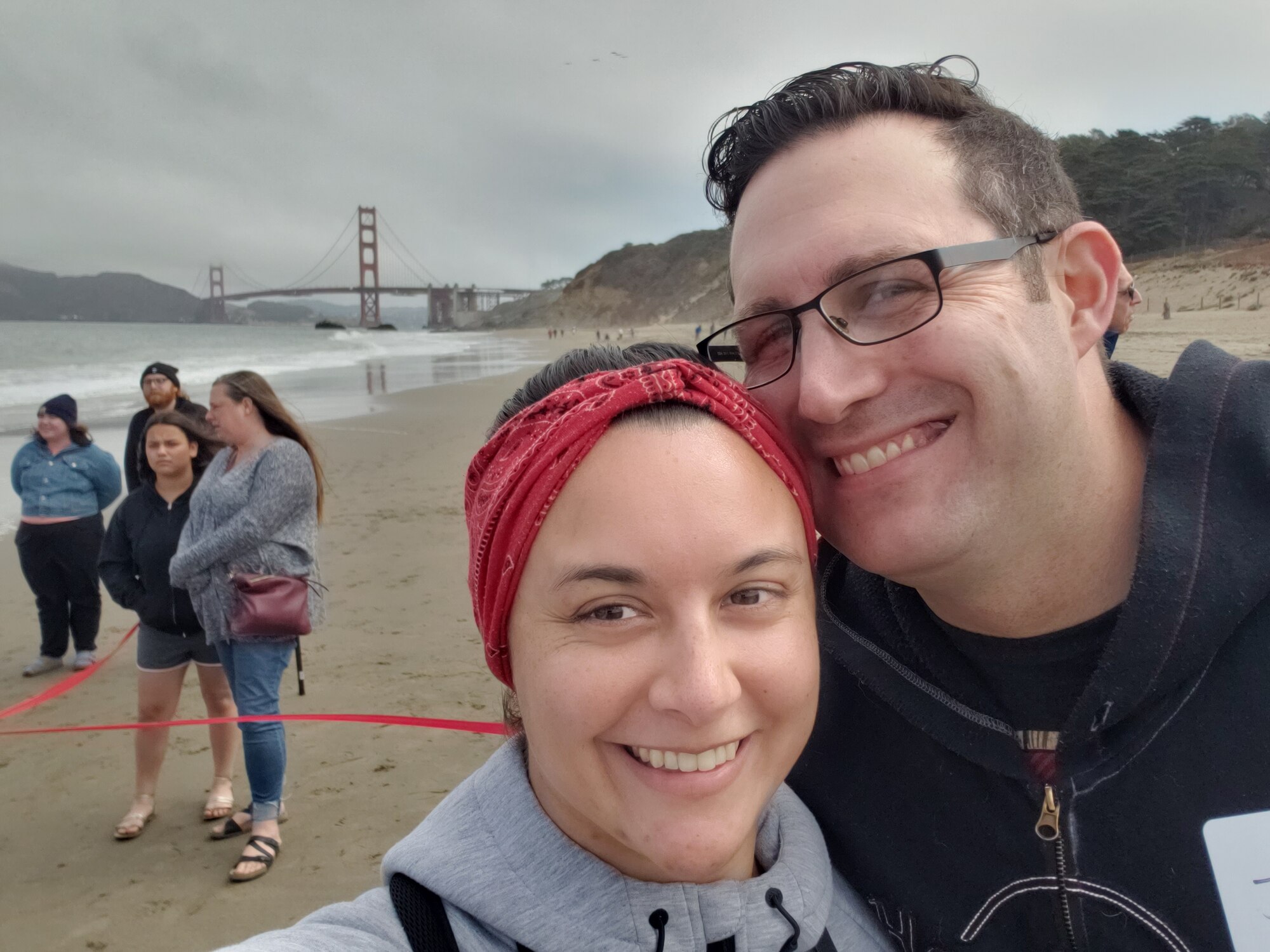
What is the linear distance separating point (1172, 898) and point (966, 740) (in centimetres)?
35

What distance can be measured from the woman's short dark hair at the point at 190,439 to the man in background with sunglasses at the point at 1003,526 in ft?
11.9

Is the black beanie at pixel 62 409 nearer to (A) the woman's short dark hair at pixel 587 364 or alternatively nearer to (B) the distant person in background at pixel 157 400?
(B) the distant person in background at pixel 157 400

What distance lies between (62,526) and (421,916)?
5.68 metres

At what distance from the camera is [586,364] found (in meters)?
1.40

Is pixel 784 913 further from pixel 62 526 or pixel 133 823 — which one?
pixel 62 526

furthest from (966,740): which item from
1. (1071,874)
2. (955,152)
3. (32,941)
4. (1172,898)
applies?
(32,941)

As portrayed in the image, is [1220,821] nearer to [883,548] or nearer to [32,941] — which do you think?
[883,548]

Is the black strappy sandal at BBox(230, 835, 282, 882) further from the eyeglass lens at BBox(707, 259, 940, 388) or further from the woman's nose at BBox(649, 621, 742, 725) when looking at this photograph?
the eyeglass lens at BBox(707, 259, 940, 388)

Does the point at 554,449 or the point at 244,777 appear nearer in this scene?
the point at 554,449

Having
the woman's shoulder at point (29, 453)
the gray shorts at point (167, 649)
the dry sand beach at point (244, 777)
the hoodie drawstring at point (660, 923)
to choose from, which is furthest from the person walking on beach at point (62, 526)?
the hoodie drawstring at point (660, 923)

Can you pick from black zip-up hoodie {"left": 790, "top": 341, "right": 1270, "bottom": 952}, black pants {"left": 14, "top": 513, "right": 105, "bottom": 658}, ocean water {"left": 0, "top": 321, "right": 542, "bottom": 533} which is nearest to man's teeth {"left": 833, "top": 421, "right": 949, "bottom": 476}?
black zip-up hoodie {"left": 790, "top": 341, "right": 1270, "bottom": 952}

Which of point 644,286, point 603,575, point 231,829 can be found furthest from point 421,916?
point 644,286

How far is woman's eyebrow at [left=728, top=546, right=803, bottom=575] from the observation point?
120 centimetres

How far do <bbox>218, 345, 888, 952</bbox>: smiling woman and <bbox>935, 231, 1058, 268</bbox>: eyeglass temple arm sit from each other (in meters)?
0.42
